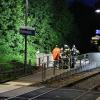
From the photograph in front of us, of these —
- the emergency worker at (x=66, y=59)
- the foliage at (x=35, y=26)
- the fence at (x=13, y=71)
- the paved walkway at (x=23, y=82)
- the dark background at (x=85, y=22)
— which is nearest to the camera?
the paved walkway at (x=23, y=82)

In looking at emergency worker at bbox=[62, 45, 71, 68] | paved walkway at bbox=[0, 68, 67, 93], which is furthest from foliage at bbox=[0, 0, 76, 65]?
paved walkway at bbox=[0, 68, 67, 93]

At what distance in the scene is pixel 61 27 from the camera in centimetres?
4647

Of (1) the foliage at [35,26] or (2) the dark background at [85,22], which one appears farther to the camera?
(2) the dark background at [85,22]

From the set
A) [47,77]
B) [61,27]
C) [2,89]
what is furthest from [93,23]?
[2,89]

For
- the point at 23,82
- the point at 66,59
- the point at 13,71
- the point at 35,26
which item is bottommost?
the point at 23,82

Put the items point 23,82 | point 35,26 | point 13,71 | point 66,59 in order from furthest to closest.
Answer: point 35,26, point 66,59, point 13,71, point 23,82

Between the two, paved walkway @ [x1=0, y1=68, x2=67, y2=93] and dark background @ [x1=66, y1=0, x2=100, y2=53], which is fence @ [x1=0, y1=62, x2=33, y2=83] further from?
dark background @ [x1=66, y1=0, x2=100, y2=53]

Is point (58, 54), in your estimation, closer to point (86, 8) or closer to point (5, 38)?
point (5, 38)

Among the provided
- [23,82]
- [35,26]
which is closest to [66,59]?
[35,26]

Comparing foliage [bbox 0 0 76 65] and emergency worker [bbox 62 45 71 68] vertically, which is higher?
foliage [bbox 0 0 76 65]

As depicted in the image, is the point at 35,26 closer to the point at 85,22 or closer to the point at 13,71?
the point at 13,71

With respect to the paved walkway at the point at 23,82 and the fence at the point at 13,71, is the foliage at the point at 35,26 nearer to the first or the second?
the fence at the point at 13,71

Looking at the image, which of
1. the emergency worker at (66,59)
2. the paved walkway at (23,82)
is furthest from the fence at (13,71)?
the emergency worker at (66,59)

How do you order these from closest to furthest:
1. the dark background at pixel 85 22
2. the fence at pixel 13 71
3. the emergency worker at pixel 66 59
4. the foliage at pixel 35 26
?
1. the fence at pixel 13 71
2. the emergency worker at pixel 66 59
3. the foliage at pixel 35 26
4. the dark background at pixel 85 22
